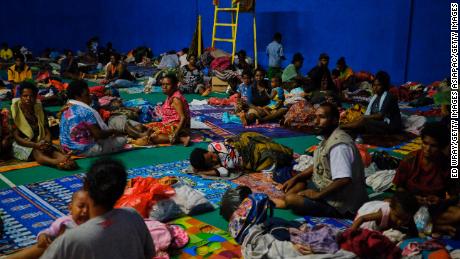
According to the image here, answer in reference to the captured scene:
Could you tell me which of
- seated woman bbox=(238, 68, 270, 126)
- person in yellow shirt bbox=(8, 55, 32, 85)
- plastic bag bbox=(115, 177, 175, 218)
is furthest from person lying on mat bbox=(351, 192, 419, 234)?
person in yellow shirt bbox=(8, 55, 32, 85)

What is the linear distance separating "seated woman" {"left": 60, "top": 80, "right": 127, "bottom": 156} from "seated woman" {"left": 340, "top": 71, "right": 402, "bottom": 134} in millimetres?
3224

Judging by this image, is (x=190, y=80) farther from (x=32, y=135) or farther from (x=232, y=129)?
(x=32, y=135)

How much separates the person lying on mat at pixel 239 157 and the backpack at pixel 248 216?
1.38 m

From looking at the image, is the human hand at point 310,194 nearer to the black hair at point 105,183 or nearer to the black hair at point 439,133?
the black hair at point 439,133

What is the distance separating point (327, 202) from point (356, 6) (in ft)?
29.4

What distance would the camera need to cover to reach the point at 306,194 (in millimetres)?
3998

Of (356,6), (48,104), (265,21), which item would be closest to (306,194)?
(48,104)

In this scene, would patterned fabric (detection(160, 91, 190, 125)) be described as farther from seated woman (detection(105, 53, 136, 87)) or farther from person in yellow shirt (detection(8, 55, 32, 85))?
person in yellow shirt (detection(8, 55, 32, 85))

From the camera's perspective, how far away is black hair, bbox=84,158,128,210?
209cm

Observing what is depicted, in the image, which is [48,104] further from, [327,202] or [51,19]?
[51,19]

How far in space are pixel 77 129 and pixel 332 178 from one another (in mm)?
3013

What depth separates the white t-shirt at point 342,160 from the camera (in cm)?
359

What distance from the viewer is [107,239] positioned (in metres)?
2.06

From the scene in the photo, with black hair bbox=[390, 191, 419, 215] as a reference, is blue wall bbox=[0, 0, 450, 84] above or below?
above
